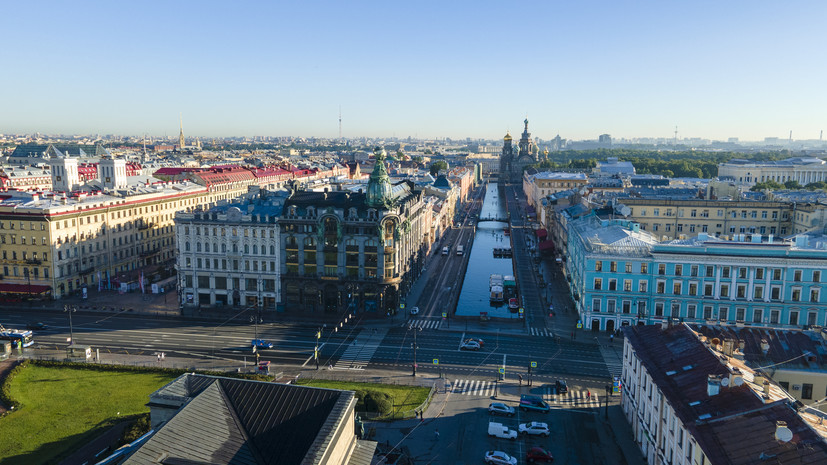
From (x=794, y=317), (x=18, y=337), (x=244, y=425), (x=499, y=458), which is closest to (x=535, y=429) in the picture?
(x=499, y=458)

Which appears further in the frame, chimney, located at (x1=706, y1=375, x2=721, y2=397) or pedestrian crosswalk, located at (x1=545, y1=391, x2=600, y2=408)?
pedestrian crosswalk, located at (x1=545, y1=391, x2=600, y2=408)

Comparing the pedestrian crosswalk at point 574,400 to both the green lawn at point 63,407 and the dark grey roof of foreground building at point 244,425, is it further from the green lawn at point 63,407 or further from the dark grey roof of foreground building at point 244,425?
the green lawn at point 63,407

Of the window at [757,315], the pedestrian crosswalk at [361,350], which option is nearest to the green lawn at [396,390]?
the pedestrian crosswalk at [361,350]

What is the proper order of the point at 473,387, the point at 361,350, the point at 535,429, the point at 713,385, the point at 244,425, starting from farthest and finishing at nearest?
1. the point at 361,350
2. the point at 473,387
3. the point at 535,429
4. the point at 713,385
5. the point at 244,425

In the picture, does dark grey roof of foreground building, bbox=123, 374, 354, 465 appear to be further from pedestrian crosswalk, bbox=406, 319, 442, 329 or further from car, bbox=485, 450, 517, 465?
pedestrian crosswalk, bbox=406, 319, 442, 329

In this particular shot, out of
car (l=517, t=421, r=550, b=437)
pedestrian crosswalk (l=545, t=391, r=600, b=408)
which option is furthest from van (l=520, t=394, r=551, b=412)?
car (l=517, t=421, r=550, b=437)

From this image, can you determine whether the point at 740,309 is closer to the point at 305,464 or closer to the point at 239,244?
the point at 305,464

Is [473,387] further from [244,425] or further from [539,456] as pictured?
[244,425]

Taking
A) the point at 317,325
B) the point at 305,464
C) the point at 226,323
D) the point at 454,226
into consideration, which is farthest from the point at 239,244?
the point at 454,226
